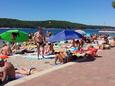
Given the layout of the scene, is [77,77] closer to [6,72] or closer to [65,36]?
[6,72]

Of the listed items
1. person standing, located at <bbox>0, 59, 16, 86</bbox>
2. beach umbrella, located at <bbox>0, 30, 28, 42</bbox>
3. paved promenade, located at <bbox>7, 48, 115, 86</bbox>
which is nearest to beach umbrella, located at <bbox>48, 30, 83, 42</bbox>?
paved promenade, located at <bbox>7, 48, 115, 86</bbox>

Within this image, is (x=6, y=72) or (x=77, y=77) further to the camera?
(x=77, y=77)

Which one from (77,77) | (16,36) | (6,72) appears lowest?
(77,77)

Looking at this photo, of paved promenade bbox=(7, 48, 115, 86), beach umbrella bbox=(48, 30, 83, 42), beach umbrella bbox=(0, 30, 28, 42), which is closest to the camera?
paved promenade bbox=(7, 48, 115, 86)

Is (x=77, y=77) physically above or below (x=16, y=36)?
below

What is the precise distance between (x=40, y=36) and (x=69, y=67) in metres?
4.85

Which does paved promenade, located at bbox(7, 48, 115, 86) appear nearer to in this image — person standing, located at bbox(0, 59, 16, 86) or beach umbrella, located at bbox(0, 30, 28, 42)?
person standing, located at bbox(0, 59, 16, 86)

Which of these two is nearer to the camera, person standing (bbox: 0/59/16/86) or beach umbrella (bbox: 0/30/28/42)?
person standing (bbox: 0/59/16/86)

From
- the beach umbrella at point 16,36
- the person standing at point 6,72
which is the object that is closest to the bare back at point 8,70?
the person standing at point 6,72

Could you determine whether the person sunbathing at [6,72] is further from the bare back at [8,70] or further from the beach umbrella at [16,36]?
the beach umbrella at [16,36]

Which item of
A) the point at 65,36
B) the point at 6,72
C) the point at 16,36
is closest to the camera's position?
the point at 6,72

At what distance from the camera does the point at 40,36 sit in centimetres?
1481

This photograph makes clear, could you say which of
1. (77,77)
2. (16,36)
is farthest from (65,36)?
(77,77)

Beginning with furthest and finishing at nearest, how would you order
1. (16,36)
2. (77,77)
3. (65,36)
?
1. (16,36)
2. (65,36)
3. (77,77)
